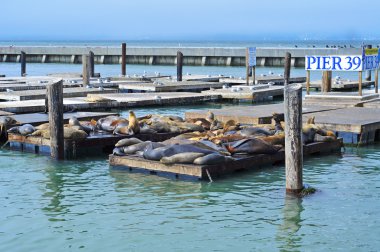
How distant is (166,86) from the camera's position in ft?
89.4

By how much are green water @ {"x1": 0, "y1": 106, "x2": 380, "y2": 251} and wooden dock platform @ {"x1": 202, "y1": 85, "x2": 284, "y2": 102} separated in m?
12.1

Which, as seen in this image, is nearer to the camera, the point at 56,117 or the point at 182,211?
the point at 182,211

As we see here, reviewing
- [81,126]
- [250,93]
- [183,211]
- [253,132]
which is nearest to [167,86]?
[250,93]

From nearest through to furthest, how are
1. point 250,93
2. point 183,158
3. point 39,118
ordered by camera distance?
point 183,158
point 39,118
point 250,93

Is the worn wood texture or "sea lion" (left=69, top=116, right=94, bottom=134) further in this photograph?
"sea lion" (left=69, top=116, right=94, bottom=134)

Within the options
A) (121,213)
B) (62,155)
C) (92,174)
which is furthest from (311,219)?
(62,155)

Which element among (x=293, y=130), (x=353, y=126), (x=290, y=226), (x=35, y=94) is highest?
(x=293, y=130)

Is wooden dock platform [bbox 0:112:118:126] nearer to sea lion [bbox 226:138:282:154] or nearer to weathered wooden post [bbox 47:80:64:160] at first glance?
weathered wooden post [bbox 47:80:64:160]

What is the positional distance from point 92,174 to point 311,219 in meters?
4.46

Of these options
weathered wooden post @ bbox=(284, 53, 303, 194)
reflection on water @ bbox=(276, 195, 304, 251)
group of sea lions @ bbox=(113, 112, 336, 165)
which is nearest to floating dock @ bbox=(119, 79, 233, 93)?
group of sea lions @ bbox=(113, 112, 336, 165)

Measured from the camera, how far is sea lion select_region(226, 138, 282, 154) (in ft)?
39.0

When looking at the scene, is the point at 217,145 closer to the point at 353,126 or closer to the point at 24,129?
the point at 353,126

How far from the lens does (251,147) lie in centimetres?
1197

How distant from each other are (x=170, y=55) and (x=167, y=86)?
2667 centimetres
